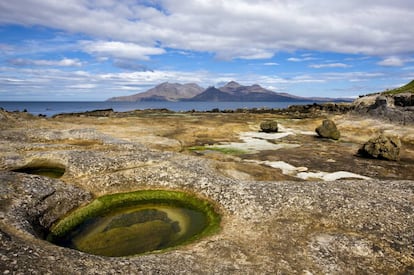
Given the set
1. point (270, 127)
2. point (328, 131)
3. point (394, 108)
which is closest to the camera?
point (328, 131)

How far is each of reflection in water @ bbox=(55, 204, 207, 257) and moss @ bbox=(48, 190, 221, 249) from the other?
0.67m

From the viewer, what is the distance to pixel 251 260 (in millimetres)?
20094

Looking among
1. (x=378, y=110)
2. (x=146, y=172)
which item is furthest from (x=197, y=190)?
(x=378, y=110)

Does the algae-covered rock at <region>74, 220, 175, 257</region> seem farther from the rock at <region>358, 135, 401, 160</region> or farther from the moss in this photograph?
the rock at <region>358, 135, 401, 160</region>

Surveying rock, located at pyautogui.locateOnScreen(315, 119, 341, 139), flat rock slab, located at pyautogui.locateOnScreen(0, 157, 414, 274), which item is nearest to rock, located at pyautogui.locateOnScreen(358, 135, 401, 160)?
rock, located at pyautogui.locateOnScreen(315, 119, 341, 139)

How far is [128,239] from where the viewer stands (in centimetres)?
2491

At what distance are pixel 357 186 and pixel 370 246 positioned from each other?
10486 millimetres

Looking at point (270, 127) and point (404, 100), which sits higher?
point (404, 100)

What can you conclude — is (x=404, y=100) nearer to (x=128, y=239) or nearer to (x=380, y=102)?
(x=380, y=102)

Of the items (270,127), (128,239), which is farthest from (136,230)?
(270,127)

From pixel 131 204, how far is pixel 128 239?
7.30 meters

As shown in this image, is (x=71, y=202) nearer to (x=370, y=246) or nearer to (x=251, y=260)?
(x=251, y=260)

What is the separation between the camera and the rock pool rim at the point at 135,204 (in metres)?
26.7

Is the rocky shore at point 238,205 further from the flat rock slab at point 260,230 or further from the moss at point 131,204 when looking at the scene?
the moss at point 131,204
